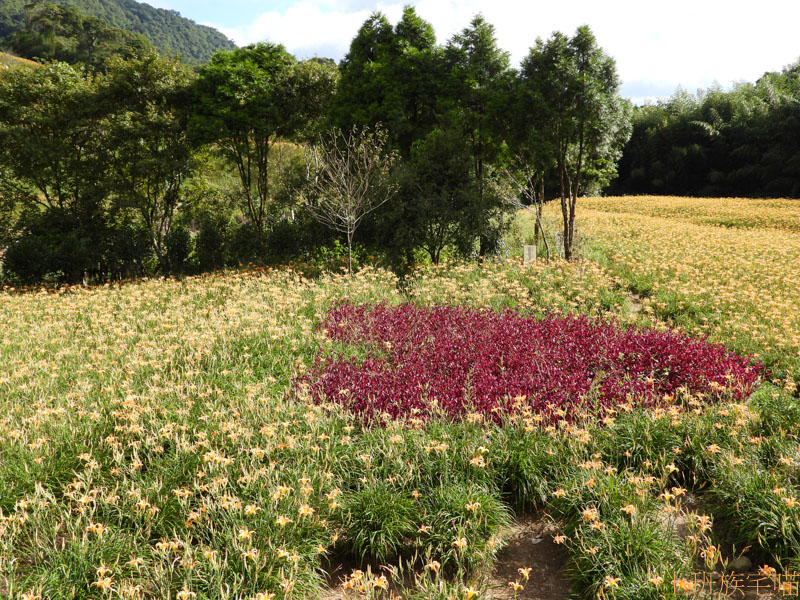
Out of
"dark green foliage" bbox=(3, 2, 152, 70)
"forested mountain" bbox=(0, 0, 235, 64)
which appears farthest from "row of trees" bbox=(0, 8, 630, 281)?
"forested mountain" bbox=(0, 0, 235, 64)

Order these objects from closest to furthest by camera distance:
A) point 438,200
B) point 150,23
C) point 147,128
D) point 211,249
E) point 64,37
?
point 438,200, point 147,128, point 211,249, point 64,37, point 150,23

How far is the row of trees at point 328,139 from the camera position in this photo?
1209 centimetres

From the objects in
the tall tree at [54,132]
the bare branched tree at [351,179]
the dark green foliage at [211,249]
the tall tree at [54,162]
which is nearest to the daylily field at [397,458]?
the bare branched tree at [351,179]

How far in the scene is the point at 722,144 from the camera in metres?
41.1

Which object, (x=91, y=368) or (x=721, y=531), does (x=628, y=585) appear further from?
(x=91, y=368)

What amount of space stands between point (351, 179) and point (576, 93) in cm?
603

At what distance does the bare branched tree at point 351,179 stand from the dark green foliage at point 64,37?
6290 centimetres

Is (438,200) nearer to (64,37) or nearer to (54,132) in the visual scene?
(54,132)

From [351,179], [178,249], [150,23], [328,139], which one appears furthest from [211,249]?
[150,23]

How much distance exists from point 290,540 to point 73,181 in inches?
684

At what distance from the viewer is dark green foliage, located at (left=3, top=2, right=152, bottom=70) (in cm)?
6284

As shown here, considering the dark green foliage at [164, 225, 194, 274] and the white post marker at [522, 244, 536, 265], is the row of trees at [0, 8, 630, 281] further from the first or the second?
the white post marker at [522, 244, 536, 265]

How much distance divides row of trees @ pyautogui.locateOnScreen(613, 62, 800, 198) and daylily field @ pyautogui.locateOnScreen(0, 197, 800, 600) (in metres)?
38.4

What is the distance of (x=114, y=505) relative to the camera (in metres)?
3.43
